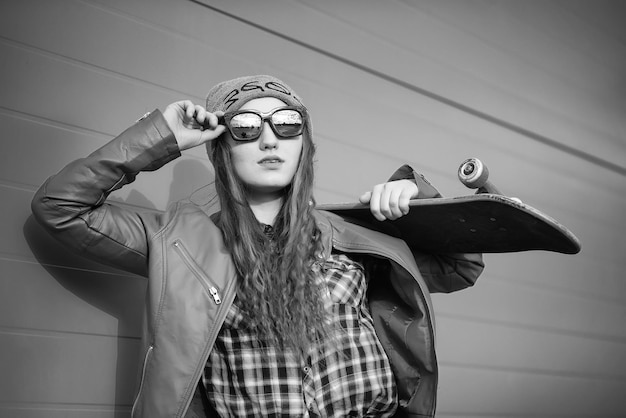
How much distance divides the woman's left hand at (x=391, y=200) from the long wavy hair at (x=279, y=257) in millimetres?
212

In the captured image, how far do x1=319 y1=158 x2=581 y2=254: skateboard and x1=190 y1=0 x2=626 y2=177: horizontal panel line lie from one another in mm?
1097

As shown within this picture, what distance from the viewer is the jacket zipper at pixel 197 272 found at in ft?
6.82

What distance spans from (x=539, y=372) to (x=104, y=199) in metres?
3.09

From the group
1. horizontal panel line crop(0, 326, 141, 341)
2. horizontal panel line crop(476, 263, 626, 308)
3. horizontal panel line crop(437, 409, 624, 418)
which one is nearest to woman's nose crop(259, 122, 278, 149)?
horizontal panel line crop(0, 326, 141, 341)

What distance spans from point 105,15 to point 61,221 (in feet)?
3.39

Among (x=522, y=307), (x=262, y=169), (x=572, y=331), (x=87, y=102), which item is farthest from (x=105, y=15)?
(x=572, y=331)

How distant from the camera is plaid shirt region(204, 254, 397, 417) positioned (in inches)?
81.9

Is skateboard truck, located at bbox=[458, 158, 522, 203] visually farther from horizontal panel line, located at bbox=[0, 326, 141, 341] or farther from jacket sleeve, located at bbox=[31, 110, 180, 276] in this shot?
horizontal panel line, located at bbox=[0, 326, 141, 341]

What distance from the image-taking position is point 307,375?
83.0 inches

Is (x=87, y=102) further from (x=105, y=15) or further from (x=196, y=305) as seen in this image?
(x=196, y=305)

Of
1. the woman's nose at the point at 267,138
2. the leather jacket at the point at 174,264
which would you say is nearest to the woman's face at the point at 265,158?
the woman's nose at the point at 267,138

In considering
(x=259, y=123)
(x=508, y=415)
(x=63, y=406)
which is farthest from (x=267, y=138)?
(x=508, y=415)

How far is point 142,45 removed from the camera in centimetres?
285

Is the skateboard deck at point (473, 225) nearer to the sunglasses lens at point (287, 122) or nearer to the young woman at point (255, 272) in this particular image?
the young woman at point (255, 272)
